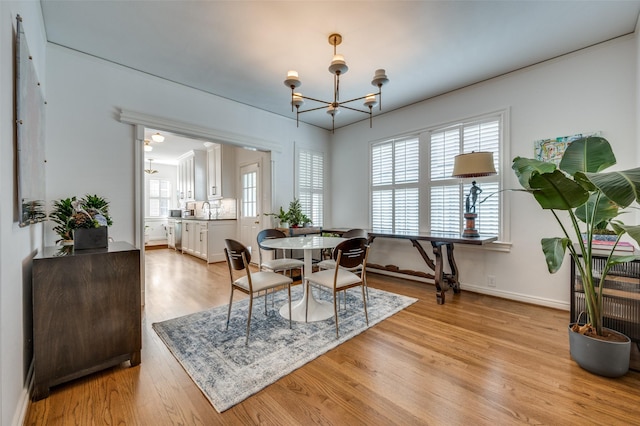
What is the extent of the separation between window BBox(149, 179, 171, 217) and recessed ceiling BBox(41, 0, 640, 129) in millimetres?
6276

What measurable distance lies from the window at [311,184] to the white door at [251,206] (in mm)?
794

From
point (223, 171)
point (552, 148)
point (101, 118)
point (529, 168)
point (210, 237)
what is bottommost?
point (210, 237)

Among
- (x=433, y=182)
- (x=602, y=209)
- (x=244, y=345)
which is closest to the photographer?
(x=602, y=209)

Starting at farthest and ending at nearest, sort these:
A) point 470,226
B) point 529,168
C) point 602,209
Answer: point 470,226
point 529,168
point 602,209

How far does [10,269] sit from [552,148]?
14.8 ft

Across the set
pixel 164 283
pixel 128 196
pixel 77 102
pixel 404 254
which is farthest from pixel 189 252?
pixel 404 254

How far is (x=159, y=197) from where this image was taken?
8664 mm

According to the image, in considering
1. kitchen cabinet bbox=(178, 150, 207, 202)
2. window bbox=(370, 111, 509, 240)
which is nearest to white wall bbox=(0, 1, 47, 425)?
window bbox=(370, 111, 509, 240)

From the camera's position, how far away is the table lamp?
3.03 m

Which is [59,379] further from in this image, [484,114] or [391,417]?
[484,114]

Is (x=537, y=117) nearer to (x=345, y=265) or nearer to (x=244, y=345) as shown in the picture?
(x=345, y=265)

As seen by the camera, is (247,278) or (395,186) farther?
(395,186)

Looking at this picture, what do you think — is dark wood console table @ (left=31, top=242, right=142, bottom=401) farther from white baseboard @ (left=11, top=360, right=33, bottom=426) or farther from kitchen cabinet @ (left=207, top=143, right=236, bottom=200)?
kitchen cabinet @ (left=207, top=143, right=236, bottom=200)

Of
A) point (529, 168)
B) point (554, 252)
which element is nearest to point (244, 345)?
point (554, 252)
